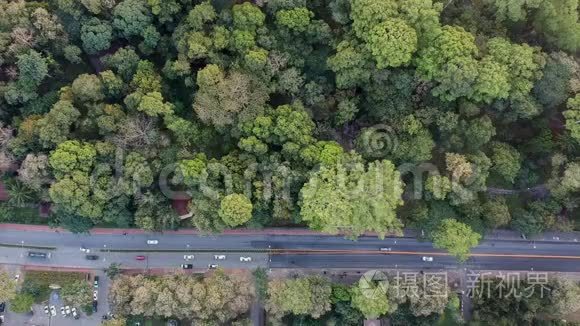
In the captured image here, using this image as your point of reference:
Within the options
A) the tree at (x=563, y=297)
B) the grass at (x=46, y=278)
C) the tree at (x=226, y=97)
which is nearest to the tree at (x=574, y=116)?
the tree at (x=563, y=297)

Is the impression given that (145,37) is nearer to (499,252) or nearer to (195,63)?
(195,63)

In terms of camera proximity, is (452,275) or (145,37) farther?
(452,275)

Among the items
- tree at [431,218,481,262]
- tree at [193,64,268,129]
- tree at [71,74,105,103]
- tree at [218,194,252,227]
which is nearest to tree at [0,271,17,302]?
tree at [71,74,105,103]

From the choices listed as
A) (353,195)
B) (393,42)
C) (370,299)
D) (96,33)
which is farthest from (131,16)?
(370,299)

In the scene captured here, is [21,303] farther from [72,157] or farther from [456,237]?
[456,237]

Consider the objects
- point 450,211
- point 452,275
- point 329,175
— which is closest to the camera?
point 329,175

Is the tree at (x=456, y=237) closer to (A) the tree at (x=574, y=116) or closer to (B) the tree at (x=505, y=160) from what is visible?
(B) the tree at (x=505, y=160)

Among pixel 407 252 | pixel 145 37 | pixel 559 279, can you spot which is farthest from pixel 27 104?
pixel 559 279
